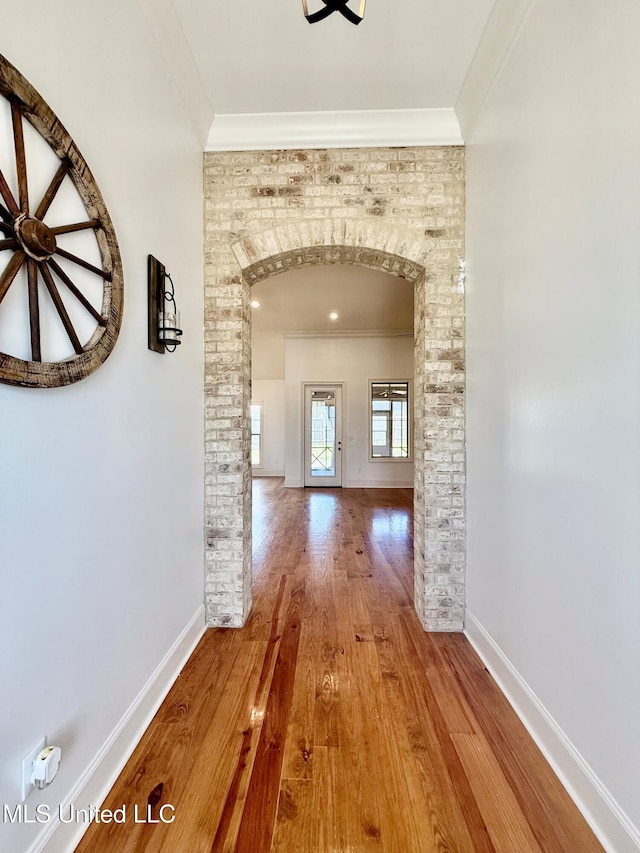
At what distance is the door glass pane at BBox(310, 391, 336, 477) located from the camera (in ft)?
25.7

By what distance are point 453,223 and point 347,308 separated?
12.2 ft

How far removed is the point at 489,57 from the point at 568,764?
10.0 ft

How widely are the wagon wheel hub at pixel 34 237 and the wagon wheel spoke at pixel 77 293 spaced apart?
44 mm

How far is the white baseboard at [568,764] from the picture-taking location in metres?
1.11

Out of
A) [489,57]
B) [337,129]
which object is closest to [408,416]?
[337,129]

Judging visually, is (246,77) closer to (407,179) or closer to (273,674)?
(407,179)

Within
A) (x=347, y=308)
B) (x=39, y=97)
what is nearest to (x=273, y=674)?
(x=39, y=97)

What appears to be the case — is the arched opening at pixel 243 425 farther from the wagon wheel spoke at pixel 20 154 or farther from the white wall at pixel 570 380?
the wagon wheel spoke at pixel 20 154

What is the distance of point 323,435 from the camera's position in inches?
311

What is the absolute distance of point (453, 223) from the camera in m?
2.30

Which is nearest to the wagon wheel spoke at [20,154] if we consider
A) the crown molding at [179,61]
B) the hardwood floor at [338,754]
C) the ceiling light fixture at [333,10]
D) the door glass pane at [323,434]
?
the ceiling light fixture at [333,10]

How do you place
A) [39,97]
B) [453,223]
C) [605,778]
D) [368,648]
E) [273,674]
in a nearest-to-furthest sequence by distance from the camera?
[39,97] < [605,778] < [273,674] < [368,648] < [453,223]

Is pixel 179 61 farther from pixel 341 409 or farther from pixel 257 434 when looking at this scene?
pixel 257 434

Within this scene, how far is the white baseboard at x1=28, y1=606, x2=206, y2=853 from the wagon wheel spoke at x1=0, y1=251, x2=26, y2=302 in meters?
1.44
